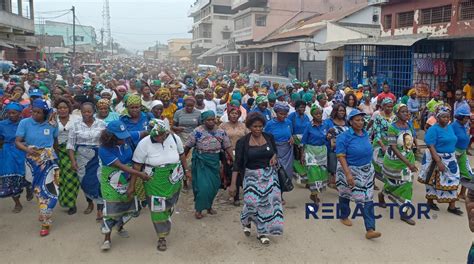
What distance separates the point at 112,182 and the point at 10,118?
218 cm

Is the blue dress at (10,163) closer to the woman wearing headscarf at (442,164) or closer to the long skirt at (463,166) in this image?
the woman wearing headscarf at (442,164)

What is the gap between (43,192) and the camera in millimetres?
4930

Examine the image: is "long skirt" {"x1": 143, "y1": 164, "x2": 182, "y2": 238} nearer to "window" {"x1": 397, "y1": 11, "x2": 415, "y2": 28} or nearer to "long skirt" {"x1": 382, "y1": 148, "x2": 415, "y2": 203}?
"long skirt" {"x1": 382, "y1": 148, "x2": 415, "y2": 203}

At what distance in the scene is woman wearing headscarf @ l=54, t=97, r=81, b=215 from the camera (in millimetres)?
5562

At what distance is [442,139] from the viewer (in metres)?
5.49

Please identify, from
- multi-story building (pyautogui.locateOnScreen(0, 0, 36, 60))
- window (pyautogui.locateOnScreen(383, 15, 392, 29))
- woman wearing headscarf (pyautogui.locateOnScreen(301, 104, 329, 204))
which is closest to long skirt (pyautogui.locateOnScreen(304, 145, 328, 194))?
woman wearing headscarf (pyautogui.locateOnScreen(301, 104, 329, 204))

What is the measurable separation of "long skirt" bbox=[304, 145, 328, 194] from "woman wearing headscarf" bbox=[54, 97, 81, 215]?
313 cm

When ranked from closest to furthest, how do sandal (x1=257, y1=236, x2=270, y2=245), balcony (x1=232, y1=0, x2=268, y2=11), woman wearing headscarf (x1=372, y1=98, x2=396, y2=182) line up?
1. sandal (x1=257, y1=236, x2=270, y2=245)
2. woman wearing headscarf (x1=372, y1=98, x2=396, y2=182)
3. balcony (x1=232, y1=0, x2=268, y2=11)

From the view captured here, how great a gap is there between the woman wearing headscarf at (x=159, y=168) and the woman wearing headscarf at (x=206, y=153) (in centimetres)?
83

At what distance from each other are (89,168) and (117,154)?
1.09m

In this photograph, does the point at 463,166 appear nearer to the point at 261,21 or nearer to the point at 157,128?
the point at 157,128

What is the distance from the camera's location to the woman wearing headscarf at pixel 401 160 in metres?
5.36

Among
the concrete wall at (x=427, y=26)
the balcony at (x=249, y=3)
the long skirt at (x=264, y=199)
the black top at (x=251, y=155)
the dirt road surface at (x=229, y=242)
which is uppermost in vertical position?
the balcony at (x=249, y=3)

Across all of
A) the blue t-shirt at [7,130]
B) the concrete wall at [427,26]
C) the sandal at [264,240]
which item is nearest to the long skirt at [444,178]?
the sandal at [264,240]
